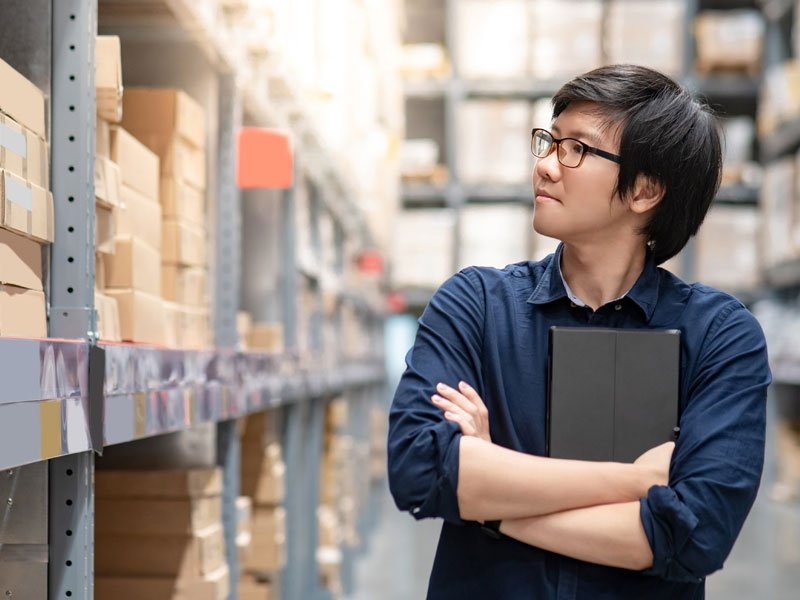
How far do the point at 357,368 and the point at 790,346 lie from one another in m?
4.00

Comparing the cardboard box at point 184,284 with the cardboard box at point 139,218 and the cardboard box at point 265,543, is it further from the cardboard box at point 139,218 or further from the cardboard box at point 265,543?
the cardboard box at point 265,543

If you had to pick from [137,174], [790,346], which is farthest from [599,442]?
[790,346]

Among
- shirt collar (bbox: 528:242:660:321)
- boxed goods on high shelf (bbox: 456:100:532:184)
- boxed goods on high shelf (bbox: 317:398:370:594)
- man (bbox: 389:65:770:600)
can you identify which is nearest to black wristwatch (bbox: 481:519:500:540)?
man (bbox: 389:65:770:600)

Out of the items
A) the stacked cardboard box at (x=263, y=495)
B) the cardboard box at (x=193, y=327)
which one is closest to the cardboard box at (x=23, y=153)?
the cardboard box at (x=193, y=327)

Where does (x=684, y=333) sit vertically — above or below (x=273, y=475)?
above

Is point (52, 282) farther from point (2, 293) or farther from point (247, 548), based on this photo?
point (247, 548)

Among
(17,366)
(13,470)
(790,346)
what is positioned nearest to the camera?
(17,366)

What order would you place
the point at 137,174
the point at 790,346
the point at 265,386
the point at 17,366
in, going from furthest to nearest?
the point at 790,346 < the point at 265,386 < the point at 137,174 < the point at 17,366

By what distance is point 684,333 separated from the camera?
1.80 m

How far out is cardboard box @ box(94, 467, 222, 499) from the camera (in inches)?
105

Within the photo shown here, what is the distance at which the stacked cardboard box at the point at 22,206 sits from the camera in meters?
1.57

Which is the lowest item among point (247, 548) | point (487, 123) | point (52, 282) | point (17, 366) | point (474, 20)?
point (247, 548)

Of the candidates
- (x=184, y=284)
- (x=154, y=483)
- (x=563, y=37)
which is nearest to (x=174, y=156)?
(x=184, y=284)

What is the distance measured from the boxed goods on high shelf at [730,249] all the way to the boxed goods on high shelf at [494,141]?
6.03ft
